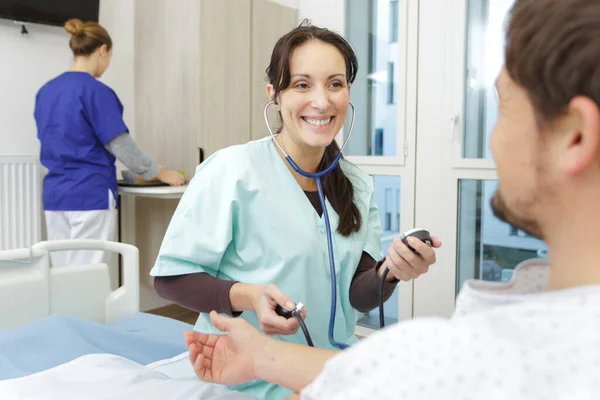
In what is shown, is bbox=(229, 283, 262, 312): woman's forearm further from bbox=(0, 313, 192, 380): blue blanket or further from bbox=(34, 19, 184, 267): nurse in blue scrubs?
bbox=(34, 19, 184, 267): nurse in blue scrubs

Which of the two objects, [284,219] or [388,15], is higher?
[388,15]

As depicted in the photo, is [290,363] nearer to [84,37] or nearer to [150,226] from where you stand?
[84,37]

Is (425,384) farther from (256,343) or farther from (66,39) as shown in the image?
(66,39)

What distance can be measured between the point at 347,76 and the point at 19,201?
2.03 metres

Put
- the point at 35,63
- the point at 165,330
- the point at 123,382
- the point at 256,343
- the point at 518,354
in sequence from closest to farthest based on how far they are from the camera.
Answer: the point at 518,354 < the point at 256,343 < the point at 123,382 < the point at 165,330 < the point at 35,63

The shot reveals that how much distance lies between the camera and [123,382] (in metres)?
0.99

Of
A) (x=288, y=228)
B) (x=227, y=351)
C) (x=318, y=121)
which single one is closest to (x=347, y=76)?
(x=318, y=121)

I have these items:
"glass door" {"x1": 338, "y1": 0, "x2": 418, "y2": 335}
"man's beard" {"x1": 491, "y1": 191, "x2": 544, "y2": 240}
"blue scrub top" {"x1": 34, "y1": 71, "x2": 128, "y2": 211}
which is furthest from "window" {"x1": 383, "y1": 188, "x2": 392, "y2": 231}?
"man's beard" {"x1": 491, "y1": 191, "x2": 544, "y2": 240}

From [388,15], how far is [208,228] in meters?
2.16

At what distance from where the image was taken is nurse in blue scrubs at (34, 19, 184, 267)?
245cm

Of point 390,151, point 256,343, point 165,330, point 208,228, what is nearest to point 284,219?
point 208,228

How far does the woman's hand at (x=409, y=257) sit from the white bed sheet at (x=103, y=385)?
0.35 meters

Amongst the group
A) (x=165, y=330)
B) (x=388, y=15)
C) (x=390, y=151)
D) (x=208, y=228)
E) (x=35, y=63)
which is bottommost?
(x=165, y=330)

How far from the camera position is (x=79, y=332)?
50.4 inches
